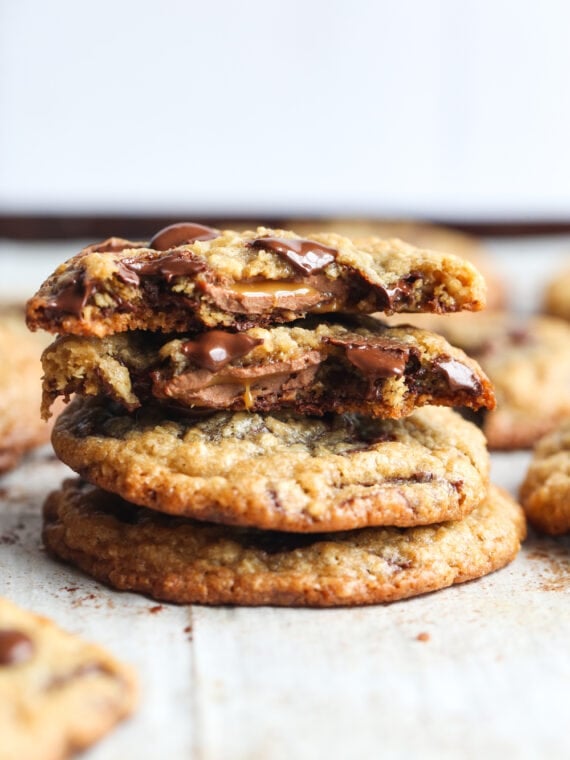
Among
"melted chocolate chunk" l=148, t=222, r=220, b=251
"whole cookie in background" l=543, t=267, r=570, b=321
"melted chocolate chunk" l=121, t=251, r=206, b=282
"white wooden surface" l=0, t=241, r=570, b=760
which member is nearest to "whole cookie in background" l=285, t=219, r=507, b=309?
"whole cookie in background" l=543, t=267, r=570, b=321

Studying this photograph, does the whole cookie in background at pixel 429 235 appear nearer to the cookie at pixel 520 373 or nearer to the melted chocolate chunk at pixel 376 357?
the cookie at pixel 520 373

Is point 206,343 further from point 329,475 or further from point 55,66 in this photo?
point 55,66

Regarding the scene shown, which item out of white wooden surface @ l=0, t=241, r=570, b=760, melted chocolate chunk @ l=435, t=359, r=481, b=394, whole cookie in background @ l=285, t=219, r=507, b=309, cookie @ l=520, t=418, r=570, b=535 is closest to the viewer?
white wooden surface @ l=0, t=241, r=570, b=760

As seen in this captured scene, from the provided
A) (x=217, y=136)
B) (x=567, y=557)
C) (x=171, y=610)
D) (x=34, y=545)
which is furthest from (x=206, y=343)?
(x=217, y=136)

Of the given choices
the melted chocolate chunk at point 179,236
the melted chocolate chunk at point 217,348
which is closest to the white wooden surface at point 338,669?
the melted chocolate chunk at point 217,348

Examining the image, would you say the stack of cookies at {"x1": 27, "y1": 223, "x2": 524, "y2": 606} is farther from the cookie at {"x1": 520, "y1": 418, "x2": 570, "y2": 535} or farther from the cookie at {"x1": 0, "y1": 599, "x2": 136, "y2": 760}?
the cookie at {"x1": 0, "y1": 599, "x2": 136, "y2": 760}

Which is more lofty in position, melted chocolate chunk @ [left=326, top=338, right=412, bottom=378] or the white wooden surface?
melted chocolate chunk @ [left=326, top=338, right=412, bottom=378]
